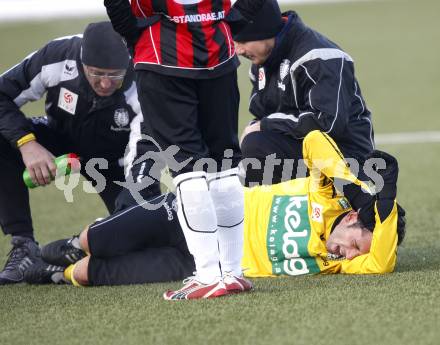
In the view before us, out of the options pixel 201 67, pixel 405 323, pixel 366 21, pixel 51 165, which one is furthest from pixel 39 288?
pixel 366 21

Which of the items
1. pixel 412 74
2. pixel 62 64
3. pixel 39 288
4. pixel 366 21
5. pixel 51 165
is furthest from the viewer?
pixel 366 21

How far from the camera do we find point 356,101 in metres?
4.74

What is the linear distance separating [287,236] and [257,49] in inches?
44.9

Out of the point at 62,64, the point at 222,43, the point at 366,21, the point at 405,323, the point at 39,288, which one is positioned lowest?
the point at 366,21

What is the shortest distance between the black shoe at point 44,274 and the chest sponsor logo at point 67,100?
92 cm

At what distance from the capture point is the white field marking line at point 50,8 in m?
14.8

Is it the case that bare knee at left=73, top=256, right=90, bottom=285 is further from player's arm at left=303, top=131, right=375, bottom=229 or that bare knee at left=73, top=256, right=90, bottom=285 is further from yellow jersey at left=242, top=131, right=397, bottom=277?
player's arm at left=303, top=131, right=375, bottom=229

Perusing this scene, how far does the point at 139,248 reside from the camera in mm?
4098

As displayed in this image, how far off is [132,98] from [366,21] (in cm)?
971

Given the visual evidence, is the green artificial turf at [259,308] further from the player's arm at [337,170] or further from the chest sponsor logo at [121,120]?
the chest sponsor logo at [121,120]

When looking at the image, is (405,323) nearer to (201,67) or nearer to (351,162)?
(201,67)

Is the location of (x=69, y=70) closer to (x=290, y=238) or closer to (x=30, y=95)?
(x=30, y=95)

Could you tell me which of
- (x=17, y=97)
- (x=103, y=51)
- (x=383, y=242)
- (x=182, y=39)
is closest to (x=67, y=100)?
(x=17, y=97)

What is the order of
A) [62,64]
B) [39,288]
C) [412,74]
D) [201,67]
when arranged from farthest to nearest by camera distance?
[412,74] < [62,64] < [39,288] < [201,67]
